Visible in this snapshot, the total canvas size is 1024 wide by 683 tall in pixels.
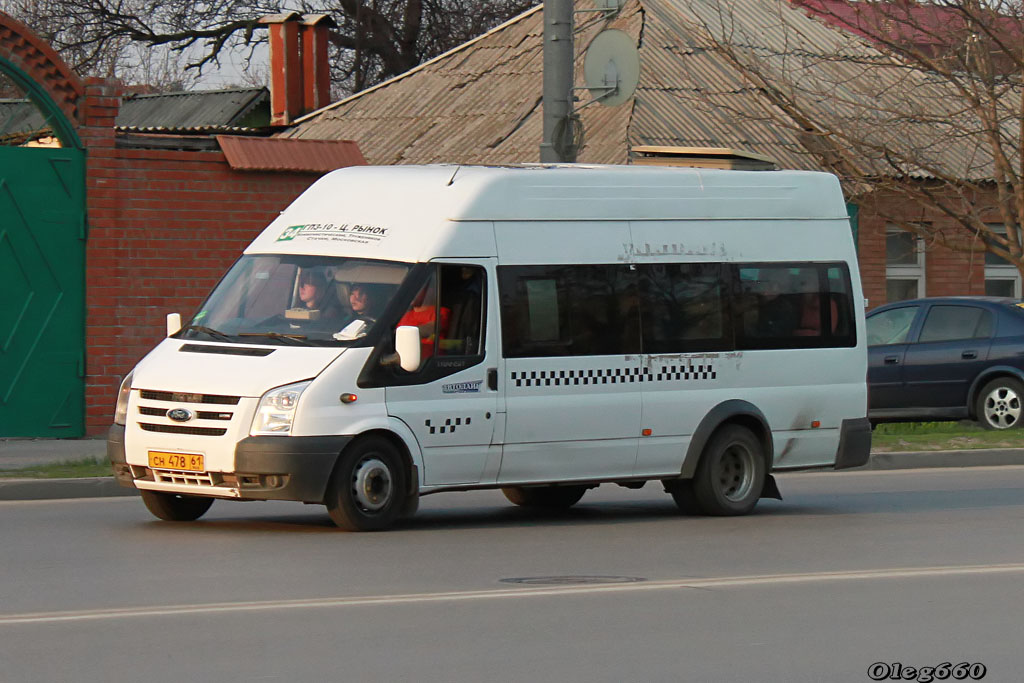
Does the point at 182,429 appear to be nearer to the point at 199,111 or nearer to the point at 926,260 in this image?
the point at 926,260

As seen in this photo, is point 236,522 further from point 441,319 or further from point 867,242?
point 867,242

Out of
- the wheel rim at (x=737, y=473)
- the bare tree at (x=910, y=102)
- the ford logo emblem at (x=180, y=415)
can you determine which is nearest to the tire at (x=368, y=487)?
the ford logo emblem at (x=180, y=415)

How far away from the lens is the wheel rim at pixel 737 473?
12.6 metres

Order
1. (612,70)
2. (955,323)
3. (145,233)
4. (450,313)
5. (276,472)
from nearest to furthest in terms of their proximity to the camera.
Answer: (276,472) → (450,313) → (612,70) → (145,233) → (955,323)

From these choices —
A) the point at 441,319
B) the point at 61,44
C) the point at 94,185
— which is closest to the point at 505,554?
the point at 441,319

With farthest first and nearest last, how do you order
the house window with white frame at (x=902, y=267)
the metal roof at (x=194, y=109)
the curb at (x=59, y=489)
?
1. the metal roof at (x=194, y=109)
2. the house window with white frame at (x=902, y=267)
3. the curb at (x=59, y=489)

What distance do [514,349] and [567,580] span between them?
2.74 meters

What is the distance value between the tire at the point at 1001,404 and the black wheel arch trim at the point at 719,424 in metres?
7.47

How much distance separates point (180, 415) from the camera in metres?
10.7

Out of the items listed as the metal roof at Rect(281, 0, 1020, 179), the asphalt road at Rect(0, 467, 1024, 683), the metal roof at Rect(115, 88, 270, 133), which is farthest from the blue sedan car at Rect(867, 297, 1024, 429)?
the metal roof at Rect(115, 88, 270, 133)

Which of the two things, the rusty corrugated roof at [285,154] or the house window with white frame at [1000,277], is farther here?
the house window with white frame at [1000,277]

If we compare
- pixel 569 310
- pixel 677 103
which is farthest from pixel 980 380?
pixel 569 310

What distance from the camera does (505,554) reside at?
1023 cm

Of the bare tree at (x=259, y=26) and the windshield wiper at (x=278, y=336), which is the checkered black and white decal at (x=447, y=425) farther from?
the bare tree at (x=259, y=26)
